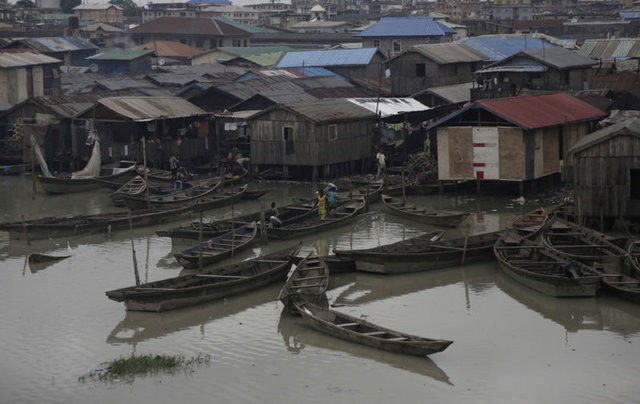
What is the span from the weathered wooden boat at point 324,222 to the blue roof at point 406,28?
2837 cm

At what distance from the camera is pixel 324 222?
25.4 meters

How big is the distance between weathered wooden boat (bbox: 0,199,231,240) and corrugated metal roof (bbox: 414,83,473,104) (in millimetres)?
13663

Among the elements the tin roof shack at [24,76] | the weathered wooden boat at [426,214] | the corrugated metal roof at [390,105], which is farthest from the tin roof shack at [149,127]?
the weathered wooden boat at [426,214]

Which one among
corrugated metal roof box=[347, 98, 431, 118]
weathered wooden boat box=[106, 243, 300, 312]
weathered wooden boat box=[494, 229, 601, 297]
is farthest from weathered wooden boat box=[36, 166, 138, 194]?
weathered wooden boat box=[494, 229, 601, 297]

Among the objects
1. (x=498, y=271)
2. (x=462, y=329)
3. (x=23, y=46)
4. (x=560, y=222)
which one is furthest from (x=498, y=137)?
(x=23, y=46)

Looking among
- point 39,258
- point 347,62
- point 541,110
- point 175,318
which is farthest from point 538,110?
point 347,62

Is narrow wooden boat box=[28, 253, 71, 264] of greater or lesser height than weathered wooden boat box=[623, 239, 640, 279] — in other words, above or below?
below

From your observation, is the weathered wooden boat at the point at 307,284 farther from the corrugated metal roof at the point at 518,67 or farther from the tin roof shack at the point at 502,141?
the corrugated metal roof at the point at 518,67

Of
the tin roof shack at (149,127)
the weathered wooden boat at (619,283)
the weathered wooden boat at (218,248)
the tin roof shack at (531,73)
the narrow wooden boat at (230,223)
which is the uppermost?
the tin roof shack at (531,73)

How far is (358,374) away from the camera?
15.7 metres

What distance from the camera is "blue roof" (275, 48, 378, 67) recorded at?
47688mm

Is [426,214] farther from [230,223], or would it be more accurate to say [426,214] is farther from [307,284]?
[307,284]

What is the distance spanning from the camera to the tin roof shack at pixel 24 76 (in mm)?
38969

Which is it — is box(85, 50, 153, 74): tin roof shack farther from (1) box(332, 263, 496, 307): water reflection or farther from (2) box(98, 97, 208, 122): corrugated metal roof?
(1) box(332, 263, 496, 307): water reflection
